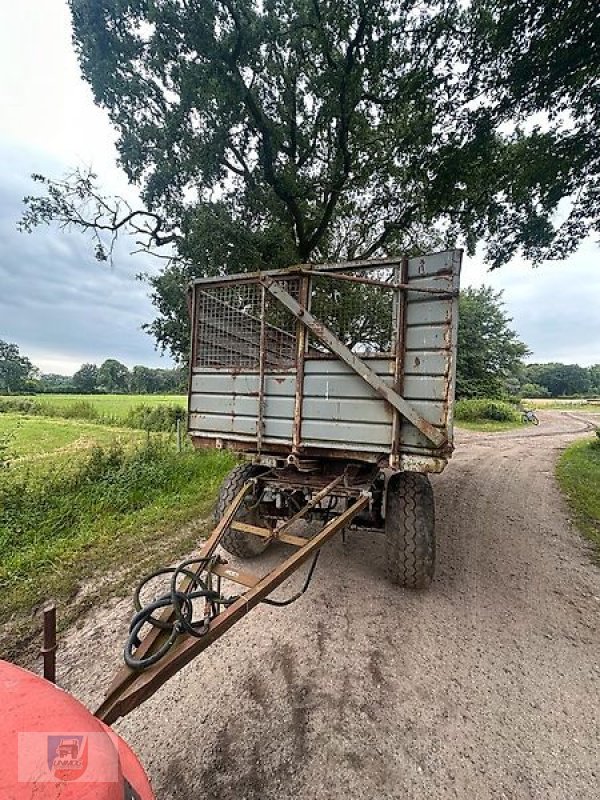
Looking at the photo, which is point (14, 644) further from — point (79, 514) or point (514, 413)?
point (514, 413)

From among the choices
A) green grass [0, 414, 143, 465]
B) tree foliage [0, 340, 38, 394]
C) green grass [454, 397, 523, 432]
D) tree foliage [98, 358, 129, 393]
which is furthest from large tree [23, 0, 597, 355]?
tree foliage [98, 358, 129, 393]

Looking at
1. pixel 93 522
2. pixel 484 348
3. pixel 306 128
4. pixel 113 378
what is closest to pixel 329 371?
pixel 93 522

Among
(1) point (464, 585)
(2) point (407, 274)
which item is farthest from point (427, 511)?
(2) point (407, 274)

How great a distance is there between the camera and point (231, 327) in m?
3.67

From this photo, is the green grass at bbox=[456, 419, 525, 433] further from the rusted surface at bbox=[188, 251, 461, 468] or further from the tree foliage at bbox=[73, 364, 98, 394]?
the tree foliage at bbox=[73, 364, 98, 394]

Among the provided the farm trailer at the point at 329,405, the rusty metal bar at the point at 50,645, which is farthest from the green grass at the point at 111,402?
the rusty metal bar at the point at 50,645

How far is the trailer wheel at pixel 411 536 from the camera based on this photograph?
3043 millimetres

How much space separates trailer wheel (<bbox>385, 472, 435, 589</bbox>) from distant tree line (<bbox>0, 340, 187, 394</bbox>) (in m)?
47.1

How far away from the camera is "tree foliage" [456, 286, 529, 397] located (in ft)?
71.8

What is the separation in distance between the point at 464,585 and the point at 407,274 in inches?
104

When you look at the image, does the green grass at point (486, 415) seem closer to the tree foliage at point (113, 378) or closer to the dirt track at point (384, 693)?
the dirt track at point (384, 693)

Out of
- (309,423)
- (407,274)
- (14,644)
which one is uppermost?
(407,274)

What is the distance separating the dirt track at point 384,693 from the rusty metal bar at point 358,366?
1.38 m

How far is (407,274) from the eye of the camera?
9.18 feet
